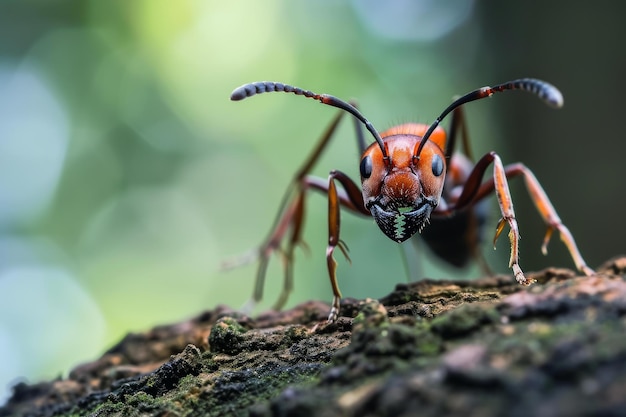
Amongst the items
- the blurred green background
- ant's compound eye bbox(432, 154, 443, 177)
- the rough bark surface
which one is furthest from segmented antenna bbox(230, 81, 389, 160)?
the blurred green background

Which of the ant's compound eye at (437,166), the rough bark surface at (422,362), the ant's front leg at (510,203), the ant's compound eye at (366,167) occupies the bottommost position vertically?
the rough bark surface at (422,362)

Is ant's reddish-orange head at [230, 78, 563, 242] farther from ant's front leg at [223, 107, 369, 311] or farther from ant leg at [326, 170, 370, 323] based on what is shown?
ant's front leg at [223, 107, 369, 311]

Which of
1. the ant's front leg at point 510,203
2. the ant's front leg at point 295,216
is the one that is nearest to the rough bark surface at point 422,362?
the ant's front leg at point 510,203

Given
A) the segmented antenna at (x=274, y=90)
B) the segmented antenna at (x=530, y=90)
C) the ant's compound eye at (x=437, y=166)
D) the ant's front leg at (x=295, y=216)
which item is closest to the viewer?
the segmented antenna at (x=530, y=90)

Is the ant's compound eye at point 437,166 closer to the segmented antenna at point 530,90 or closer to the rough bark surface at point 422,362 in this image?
the segmented antenna at point 530,90

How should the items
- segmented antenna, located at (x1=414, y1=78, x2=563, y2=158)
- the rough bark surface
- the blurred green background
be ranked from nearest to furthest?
the rough bark surface < segmented antenna, located at (x1=414, y1=78, x2=563, y2=158) < the blurred green background

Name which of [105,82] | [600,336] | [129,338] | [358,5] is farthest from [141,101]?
[600,336]

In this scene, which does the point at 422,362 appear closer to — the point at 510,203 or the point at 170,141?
the point at 510,203
